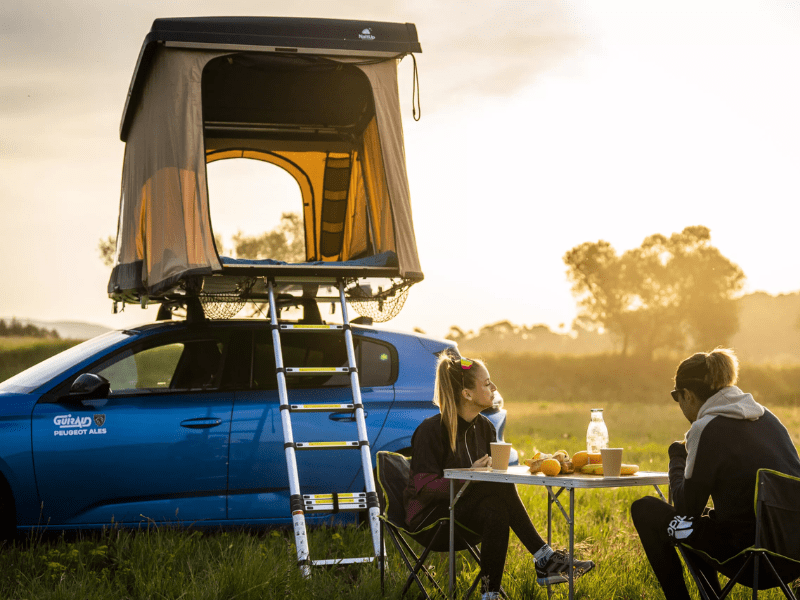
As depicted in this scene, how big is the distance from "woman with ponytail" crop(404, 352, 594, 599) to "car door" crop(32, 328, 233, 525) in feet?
5.75

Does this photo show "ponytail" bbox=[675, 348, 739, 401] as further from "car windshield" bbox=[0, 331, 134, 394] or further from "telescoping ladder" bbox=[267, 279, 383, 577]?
"car windshield" bbox=[0, 331, 134, 394]

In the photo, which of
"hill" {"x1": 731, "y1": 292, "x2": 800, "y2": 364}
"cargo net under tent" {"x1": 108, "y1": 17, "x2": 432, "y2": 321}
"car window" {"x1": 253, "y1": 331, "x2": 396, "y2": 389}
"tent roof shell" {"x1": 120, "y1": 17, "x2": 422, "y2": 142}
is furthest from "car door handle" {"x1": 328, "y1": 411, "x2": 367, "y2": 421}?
"hill" {"x1": 731, "y1": 292, "x2": 800, "y2": 364}

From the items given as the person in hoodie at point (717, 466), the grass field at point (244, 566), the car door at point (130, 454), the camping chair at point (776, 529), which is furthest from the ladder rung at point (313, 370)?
the camping chair at point (776, 529)

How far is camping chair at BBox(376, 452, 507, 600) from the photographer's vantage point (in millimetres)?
4551

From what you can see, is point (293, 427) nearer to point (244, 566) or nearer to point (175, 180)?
point (244, 566)

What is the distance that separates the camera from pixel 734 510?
3885 mm

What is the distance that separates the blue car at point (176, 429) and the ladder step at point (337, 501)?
35 centimetres

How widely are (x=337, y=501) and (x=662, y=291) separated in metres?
57.6

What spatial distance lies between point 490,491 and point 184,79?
366cm

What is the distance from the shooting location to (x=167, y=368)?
6.09 metres

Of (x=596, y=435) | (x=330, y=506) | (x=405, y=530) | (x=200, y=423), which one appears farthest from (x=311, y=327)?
(x=596, y=435)

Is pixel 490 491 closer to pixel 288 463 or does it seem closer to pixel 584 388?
pixel 288 463

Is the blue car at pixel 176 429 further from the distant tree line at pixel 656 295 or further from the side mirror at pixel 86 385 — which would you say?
the distant tree line at pixel 656 295

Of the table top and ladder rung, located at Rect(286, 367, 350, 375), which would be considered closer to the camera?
the table top
